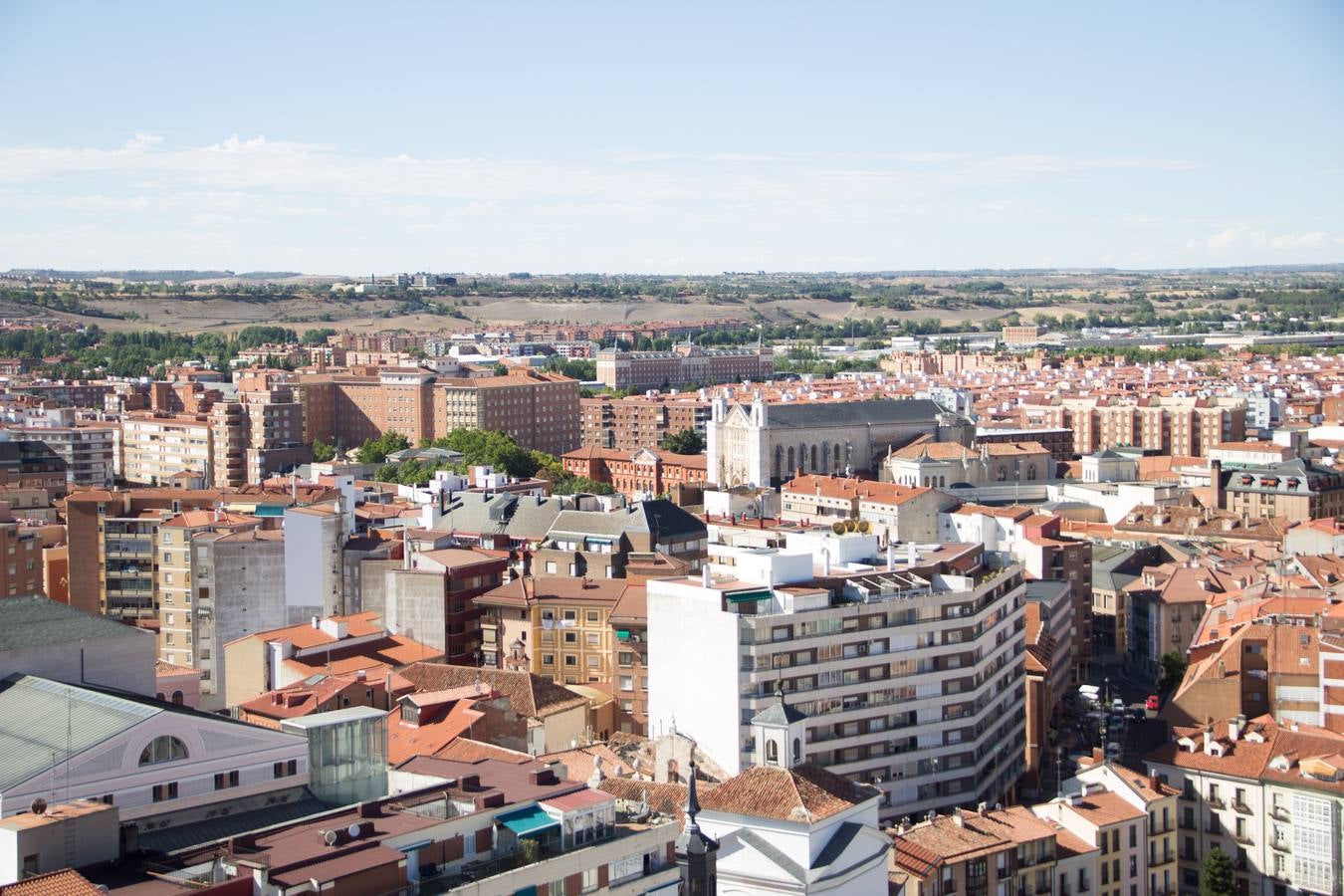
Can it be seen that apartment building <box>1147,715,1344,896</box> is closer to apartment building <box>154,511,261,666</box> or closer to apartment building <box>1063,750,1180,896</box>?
apartment building <box>1063,750,1180,896</box>

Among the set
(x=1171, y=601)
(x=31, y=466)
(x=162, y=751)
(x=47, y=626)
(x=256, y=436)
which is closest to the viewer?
(x=162, y=751)

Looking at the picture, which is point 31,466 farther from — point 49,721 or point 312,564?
point 49,721

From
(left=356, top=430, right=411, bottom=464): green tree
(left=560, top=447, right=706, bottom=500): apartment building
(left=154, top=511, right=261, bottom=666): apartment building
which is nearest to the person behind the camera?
(left=154, top=511, right=261, bottom=666): apartment building

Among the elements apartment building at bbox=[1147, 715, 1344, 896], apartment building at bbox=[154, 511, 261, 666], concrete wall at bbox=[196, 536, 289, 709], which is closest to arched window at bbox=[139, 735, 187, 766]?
apartment building at bbox=[1147, 715, 1344, 896]

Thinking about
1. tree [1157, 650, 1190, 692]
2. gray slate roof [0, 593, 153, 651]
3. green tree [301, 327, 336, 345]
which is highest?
green tree [301, 327, 336, 345]

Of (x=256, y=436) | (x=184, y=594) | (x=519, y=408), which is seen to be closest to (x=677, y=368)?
(x=519, y=408)

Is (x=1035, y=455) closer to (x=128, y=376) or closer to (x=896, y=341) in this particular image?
(x=128, y=376)
